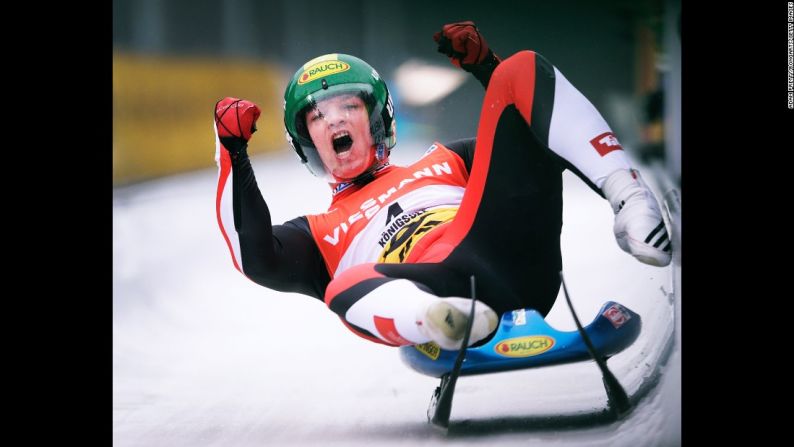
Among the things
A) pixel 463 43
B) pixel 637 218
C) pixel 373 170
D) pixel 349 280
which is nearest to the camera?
pixel 637 218

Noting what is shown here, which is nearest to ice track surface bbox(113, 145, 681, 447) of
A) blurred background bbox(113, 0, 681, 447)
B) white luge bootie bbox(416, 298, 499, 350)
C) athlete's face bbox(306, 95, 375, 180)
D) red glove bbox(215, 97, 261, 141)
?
blurred background bbox(113, 0, 681, 447)

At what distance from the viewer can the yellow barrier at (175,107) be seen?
358cm

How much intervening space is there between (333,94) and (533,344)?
99 cm

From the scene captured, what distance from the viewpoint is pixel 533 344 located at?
316 centimetres

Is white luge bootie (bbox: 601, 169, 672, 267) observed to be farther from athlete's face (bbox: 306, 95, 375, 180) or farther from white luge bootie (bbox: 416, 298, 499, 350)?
athlete's face (bbox: 306, 95, 375, 180)

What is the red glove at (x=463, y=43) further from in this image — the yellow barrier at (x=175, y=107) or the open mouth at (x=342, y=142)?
the yellow barrier at (x=175, y=107)

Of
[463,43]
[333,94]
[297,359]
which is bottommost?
[297,359]

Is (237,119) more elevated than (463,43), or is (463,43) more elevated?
(463,43)

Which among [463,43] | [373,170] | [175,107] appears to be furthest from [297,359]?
[463,43]

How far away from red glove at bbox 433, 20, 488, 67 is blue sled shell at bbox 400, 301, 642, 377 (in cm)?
82

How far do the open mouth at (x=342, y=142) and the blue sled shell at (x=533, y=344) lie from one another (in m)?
0.67

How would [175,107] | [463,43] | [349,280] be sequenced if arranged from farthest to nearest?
[175,107]
[463,43]
[349,280]

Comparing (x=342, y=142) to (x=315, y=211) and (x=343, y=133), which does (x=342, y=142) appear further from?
(x=315, y=211)

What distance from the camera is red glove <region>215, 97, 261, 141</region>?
318cm
